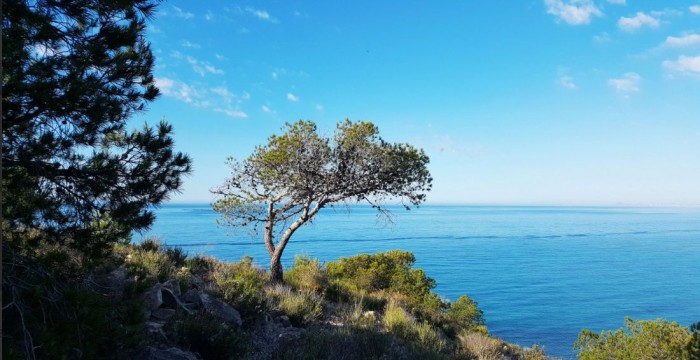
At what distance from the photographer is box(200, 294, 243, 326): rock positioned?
764cm

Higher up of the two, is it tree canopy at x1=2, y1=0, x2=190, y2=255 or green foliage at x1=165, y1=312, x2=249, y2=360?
tree canopy at x1=2, y1=0, x2=190, y2=255

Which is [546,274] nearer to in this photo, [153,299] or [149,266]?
[149,266]

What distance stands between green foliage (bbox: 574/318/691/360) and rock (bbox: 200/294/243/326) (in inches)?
444

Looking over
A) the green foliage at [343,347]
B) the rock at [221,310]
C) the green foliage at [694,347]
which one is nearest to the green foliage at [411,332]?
the green foliage at [343,347]

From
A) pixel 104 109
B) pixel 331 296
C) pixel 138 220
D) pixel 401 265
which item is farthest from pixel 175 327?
pixel 401 265

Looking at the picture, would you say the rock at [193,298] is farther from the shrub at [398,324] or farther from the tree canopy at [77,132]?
the shrub at [398,324]

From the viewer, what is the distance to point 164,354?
5129mm

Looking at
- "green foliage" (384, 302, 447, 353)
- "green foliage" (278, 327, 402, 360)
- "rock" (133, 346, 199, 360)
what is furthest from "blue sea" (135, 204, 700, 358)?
"rock" (133, 346, 199, 360)

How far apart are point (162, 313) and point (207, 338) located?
5.24ft

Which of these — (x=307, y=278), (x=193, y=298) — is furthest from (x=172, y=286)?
(x=307, y=278)

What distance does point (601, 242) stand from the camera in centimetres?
9538

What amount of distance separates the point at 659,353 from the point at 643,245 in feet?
319

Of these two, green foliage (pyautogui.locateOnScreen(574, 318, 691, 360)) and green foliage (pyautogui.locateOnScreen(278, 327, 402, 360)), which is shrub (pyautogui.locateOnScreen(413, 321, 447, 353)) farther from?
green foliage (pyautogui.locateOnScreen(574, 318, 691, 360))

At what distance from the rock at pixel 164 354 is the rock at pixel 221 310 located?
2098 millimetres
